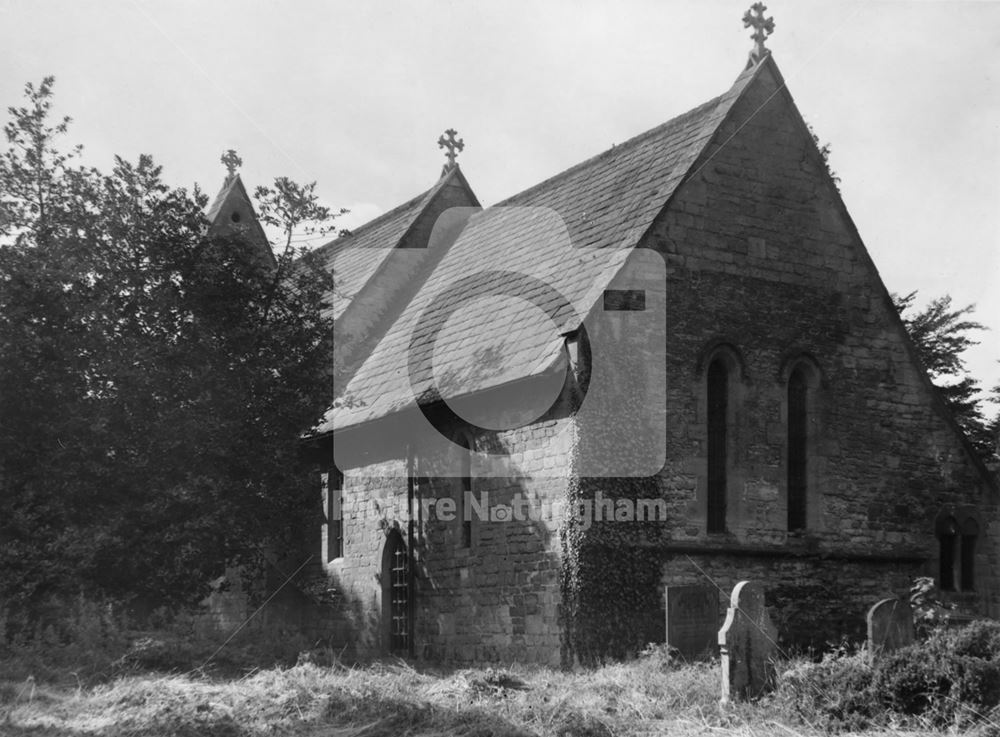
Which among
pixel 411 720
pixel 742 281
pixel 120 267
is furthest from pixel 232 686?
pixel 742 281

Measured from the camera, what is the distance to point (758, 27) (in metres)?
19.7

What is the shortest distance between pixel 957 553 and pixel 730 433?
16.0ft

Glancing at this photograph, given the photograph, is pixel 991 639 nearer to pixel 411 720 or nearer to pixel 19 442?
pixel 411 720

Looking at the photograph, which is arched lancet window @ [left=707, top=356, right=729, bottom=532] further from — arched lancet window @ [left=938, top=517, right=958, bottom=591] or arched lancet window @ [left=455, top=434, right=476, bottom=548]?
arched lancet window @ [left=938, top=517, right=958, bottom=591]

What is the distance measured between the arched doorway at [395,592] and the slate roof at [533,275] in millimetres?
2283

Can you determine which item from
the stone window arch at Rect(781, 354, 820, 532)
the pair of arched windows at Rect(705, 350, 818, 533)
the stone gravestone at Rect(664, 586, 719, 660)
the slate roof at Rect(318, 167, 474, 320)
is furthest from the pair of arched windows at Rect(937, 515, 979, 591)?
the slate roof at Rect(318, 167, 474, 320)

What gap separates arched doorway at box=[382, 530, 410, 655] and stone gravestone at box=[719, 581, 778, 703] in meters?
8.57

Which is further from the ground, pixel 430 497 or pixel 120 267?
pixel 120 267

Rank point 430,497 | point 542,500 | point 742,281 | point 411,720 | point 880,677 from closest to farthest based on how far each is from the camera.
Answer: point 880,677 → point 411,720 → point 542,500 → point 742,281 → point 430,497

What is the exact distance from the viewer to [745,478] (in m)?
17.8

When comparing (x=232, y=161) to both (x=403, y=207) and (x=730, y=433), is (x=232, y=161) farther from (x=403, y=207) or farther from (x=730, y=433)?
(x=730, y=433)

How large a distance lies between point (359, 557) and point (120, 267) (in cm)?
668

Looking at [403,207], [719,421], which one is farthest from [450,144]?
[719,421]

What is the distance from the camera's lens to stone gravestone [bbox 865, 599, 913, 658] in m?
12.9
